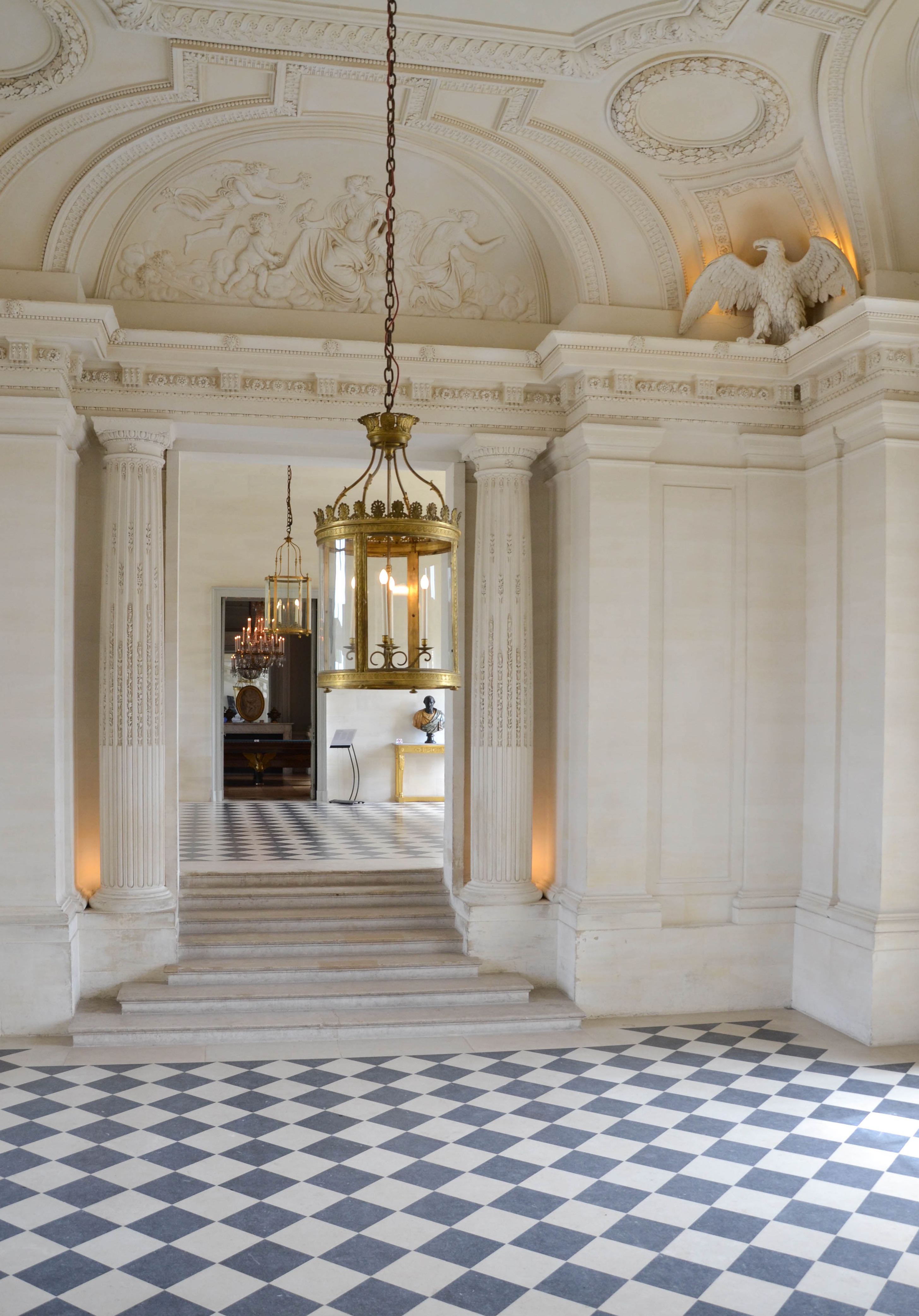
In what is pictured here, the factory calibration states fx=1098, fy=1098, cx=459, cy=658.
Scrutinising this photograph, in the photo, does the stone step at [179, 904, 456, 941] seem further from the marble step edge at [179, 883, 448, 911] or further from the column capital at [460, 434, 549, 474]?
the column capital at [460, 434, 549, 474]

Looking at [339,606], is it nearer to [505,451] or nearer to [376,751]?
[505,451]

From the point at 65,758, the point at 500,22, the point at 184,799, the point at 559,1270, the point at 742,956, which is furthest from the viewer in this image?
the point at 184,799

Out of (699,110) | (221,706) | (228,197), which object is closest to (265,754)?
(221,706)

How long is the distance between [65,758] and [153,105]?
14.1ft

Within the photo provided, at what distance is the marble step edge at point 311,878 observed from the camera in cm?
888

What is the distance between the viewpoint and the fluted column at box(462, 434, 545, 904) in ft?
26.8

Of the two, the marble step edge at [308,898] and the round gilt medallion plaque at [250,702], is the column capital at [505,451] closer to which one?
the marble step edge at [308,898]

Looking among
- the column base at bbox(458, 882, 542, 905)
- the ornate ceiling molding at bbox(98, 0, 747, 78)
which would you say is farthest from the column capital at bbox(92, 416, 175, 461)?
the column base at bbox(458, 882, 542, 905)

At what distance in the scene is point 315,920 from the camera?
27.8 ft

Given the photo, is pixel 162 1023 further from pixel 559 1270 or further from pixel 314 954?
pixel 559 1270

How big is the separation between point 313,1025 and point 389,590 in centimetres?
432

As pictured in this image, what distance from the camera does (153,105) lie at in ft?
22.7

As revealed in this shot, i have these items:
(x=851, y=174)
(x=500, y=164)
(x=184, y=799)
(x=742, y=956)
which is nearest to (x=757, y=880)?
(x=742, y=956)

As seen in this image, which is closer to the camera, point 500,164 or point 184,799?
point 500,164
